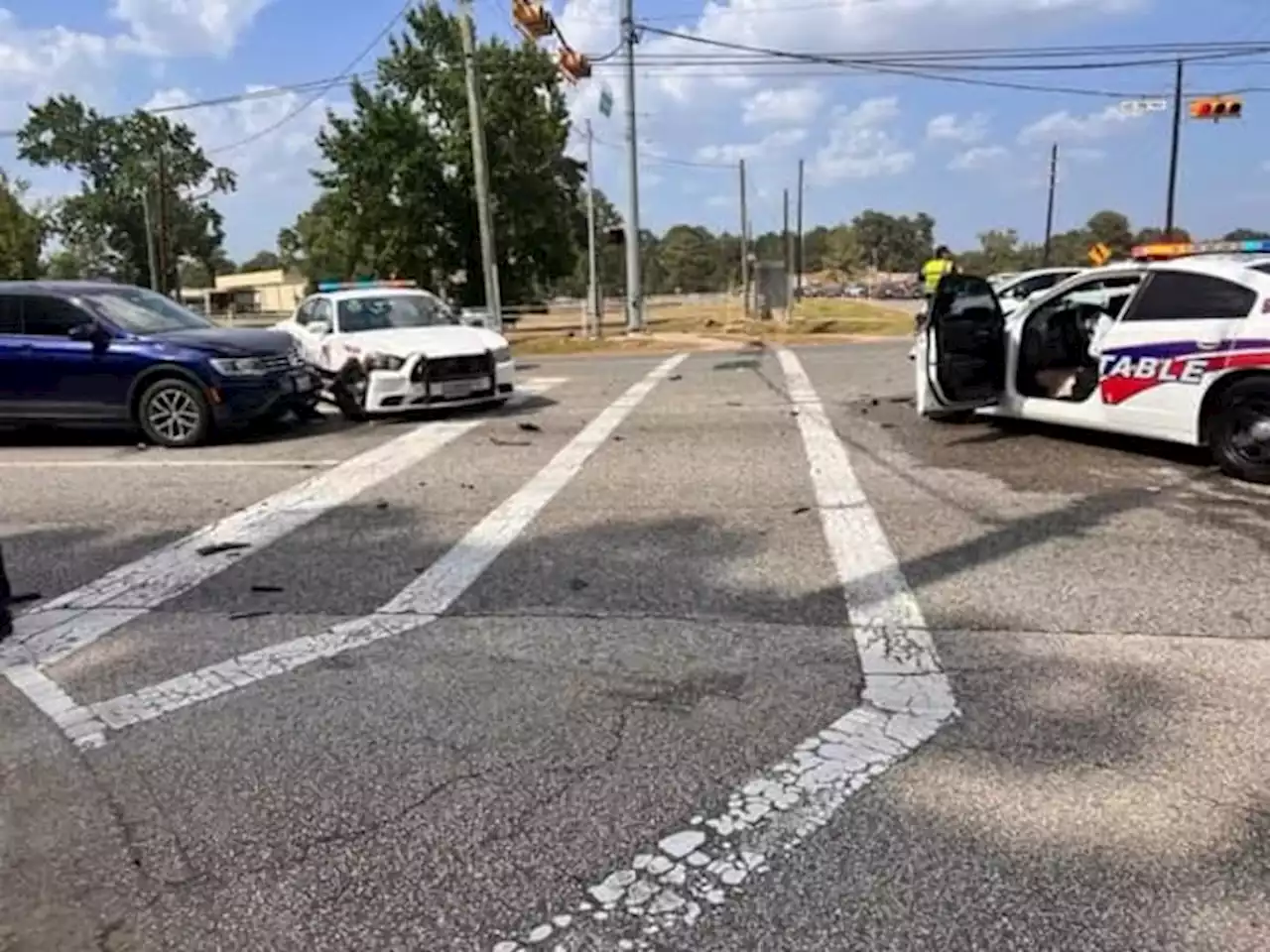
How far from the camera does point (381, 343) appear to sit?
1207cm

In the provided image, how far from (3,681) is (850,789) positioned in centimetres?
359

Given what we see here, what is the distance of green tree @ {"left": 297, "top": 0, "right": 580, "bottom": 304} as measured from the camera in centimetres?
4169

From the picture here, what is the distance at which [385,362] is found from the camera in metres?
11.8

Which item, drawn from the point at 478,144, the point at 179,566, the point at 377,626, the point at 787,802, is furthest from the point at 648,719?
the point at 478,144

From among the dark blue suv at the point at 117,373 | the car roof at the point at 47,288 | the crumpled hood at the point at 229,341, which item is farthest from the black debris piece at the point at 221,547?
the car roof at the point at 47,288

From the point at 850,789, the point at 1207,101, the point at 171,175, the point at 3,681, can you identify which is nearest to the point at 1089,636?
the point at 850,789

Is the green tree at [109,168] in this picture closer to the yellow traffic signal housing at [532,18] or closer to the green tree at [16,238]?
the green tree at [16,238]

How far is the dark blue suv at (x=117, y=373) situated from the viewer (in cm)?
1062

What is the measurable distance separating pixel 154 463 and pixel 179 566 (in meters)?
4.01

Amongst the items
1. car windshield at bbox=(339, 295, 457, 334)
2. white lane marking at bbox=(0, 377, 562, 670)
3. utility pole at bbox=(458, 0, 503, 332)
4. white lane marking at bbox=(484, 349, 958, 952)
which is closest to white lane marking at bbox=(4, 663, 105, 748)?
white lane marking at bbox=(0, 377, 562, 670)

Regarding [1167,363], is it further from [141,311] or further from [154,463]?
[141,311]

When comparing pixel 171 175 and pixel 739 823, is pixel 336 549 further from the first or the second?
pixel 171 175

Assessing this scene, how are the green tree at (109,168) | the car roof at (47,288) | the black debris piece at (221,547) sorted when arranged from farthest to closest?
the green tree at (109,168) → the car roof at (47,288) → the black debris piece at (221,547)

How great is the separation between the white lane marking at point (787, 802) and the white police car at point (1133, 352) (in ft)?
12.3
